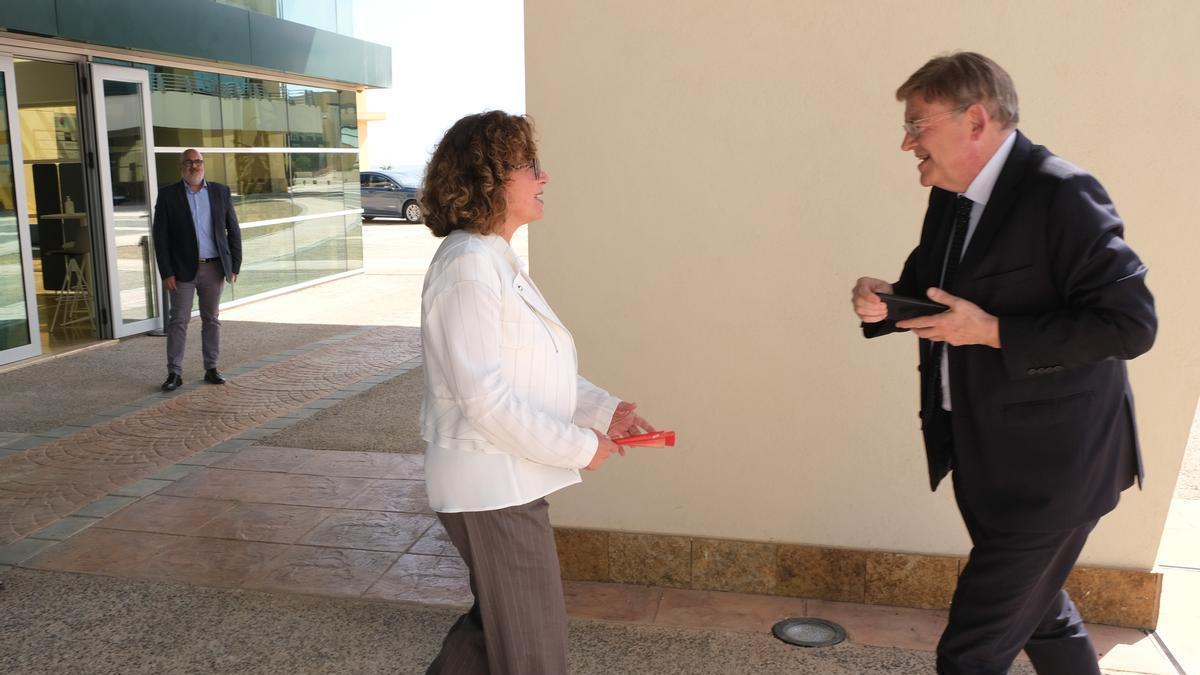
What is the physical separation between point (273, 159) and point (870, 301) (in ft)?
42.5

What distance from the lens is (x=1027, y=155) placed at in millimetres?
2383

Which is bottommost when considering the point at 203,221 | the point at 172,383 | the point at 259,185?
the point at 172,383

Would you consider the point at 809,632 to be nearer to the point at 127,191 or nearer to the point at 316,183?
the point at 127,191

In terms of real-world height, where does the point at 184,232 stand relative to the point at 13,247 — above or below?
above

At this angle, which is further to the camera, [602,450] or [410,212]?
[410,212]

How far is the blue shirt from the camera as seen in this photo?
838cm

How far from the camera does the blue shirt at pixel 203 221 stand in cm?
838

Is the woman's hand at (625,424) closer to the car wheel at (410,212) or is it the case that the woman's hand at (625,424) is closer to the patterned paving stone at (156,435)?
the patterned paving stone at (156,435)

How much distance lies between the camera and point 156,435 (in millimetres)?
6891

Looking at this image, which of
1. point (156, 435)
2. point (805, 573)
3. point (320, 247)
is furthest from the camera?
point (320, 247)

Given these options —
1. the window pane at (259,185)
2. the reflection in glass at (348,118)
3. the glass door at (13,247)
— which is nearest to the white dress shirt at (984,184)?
the glass door at (13,247)

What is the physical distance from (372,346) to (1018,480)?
8.85 meters

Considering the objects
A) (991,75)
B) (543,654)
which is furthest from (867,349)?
(543,654)

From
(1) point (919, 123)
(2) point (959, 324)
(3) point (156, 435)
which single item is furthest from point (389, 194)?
(2) point (959, 324)
